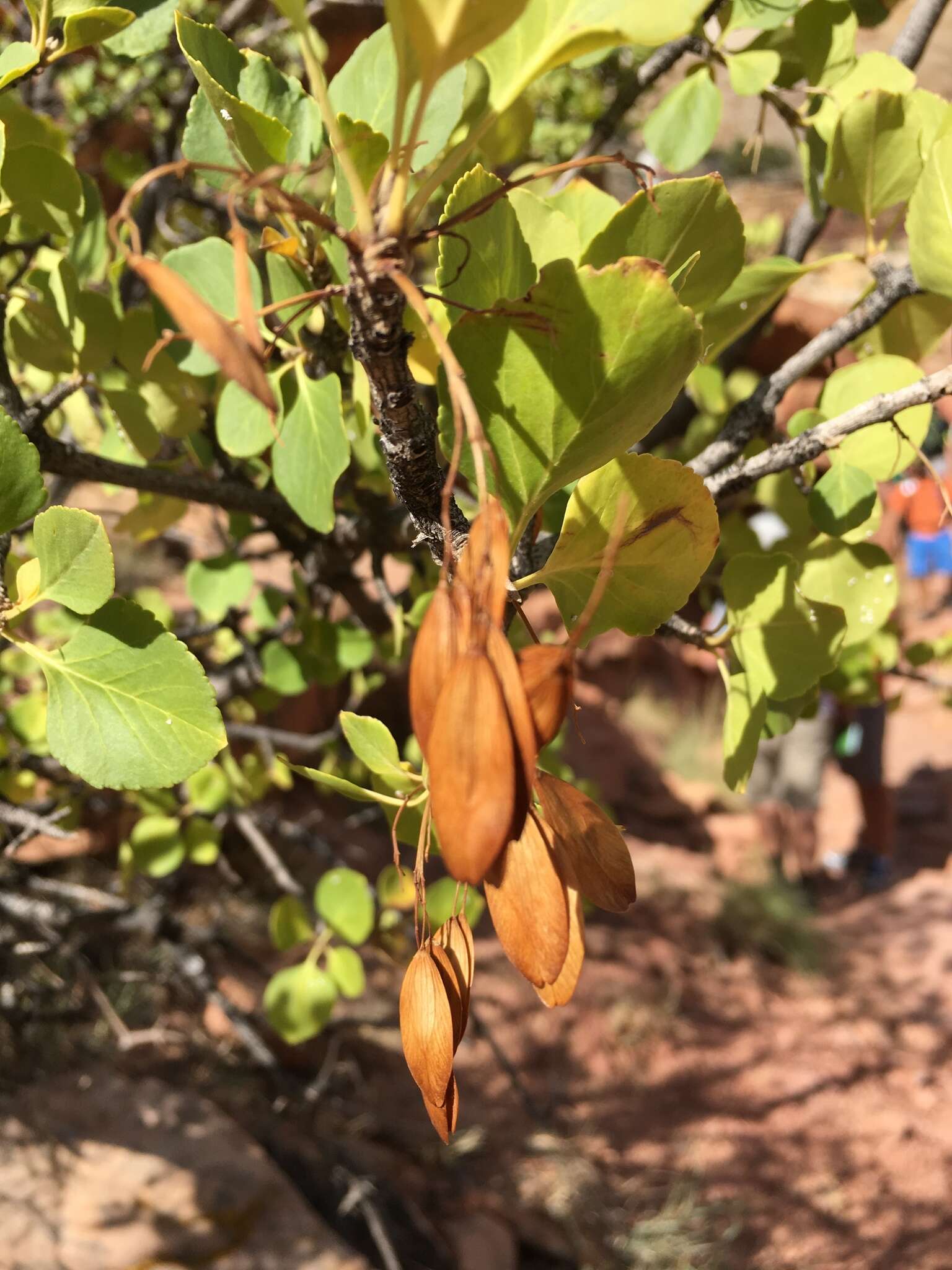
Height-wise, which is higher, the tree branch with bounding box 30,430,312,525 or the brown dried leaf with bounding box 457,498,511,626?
the brown dried leaf with bounding box 457,498,511,626

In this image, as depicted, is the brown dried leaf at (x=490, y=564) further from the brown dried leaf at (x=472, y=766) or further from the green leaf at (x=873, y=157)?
the green leaf at (x=873, y=157)

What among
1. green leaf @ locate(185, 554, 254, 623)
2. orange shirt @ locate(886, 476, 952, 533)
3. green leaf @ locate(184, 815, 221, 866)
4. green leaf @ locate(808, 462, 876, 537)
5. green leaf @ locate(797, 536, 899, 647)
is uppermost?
green leaf @ locate(808, 462, 876, 537)

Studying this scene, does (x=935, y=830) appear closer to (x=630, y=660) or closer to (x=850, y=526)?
(x=630, y=660)

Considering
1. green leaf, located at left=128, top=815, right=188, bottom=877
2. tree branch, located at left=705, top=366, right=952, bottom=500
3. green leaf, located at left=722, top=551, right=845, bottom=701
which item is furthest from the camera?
green leaf, located at left=128, top=815, right=188, bottom=877

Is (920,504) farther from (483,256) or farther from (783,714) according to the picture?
(483,256)

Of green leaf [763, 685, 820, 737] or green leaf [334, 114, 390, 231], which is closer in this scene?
green leaf [334, 114, 390, 231]

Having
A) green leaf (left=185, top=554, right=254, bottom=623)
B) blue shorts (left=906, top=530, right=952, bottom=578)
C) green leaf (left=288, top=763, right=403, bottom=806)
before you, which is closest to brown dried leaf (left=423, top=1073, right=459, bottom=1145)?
green leaf (left=288, top=763, right=403, bottom=806)

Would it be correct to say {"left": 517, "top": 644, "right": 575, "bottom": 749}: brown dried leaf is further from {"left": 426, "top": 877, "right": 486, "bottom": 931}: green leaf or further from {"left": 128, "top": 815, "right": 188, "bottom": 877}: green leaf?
{"left": 128, "top": 815, "right": 188, "bottom": 877}: green leaf
